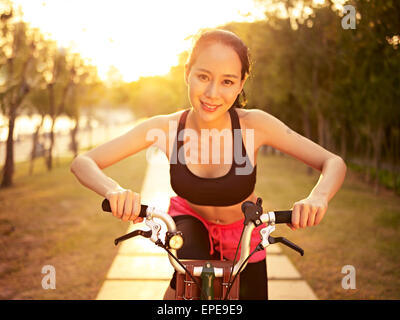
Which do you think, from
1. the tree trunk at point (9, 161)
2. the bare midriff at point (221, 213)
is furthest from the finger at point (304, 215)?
the tree trunk at point (9, 161)

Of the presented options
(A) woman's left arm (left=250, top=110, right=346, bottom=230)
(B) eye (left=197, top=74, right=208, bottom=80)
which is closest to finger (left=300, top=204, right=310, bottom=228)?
(A) woman's left arm (left=250, top=110, right=346, bottom=230)

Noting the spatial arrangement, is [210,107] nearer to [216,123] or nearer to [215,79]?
[215,79]

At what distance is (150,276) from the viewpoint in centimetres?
486

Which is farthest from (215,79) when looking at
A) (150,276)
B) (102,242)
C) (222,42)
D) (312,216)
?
(102,242)

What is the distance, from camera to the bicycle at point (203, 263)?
1.66m

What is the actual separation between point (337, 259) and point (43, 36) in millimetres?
10438

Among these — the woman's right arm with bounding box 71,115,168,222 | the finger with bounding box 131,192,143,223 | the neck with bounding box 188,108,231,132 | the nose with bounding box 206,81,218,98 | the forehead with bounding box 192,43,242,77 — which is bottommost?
the finger with bounding box 131,192,143,223

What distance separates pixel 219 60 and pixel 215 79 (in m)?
0.09

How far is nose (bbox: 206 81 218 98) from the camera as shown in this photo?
1.91m

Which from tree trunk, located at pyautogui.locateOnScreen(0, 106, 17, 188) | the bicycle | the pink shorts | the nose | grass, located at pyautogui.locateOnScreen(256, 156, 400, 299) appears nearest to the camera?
the bicycle

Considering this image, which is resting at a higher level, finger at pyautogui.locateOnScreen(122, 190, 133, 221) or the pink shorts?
finger at pyautogui.locateOnScreen(122, 190, 133, 221)

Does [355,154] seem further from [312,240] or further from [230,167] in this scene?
[230,167]

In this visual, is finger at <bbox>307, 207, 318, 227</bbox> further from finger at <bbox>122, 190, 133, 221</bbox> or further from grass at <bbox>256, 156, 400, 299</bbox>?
grass at <bbox>256, 156, 400, 299</bbox>

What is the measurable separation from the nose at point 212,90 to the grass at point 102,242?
11.2 feet
